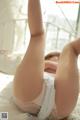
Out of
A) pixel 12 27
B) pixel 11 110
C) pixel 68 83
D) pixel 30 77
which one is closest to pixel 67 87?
pixel 68 83

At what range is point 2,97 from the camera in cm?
109

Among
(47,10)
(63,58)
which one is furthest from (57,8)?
(63,58)

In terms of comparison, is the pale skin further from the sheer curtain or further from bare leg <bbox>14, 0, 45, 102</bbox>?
the sheer curtain

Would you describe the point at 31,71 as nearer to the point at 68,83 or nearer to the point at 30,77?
the point at 30,77

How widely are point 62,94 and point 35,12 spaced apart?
1.01 feet

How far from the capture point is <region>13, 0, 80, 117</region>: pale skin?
3.00 ft

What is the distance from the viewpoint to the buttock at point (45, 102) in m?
0.93

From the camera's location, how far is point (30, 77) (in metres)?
0.91

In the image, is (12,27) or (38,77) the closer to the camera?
(38,77)

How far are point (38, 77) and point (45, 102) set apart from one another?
97 millimetres

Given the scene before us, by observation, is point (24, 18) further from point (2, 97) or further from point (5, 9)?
point (2, 97)

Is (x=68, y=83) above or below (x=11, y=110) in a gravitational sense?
above

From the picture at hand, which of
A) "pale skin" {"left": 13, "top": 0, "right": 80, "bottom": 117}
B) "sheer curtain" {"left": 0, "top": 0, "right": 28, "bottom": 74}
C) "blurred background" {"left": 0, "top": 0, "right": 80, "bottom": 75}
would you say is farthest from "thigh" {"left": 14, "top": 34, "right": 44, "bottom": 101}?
"sheer curtain" {"left": 0, "top": 0, "right": 28, "bottom": 74}

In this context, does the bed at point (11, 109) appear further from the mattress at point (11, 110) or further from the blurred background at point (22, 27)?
the blurred background at point (22, 27)
